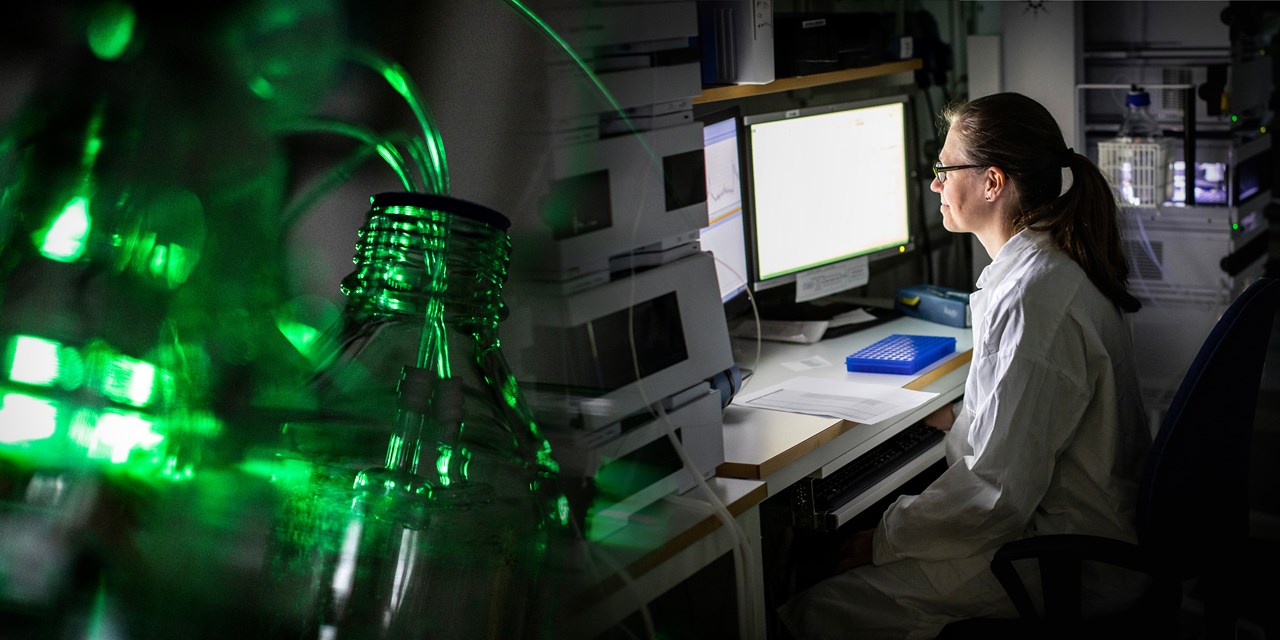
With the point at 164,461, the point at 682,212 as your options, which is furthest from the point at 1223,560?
the point at 164,461

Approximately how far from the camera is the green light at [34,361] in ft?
2.05

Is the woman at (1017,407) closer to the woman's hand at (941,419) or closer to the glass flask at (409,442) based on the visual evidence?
the woman's hand at (941,419)

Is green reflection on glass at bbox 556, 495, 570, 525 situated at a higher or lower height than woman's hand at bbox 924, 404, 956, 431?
higher

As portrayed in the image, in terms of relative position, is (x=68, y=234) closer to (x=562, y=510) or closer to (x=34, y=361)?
(x=34, y=361)

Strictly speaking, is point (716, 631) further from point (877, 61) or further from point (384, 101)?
point (877, 61)

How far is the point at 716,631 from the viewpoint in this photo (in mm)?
1311

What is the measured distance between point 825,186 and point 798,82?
25cm

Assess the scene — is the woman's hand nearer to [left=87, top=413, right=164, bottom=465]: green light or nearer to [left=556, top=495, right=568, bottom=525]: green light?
[left=556, top=495, right=568, bottom=525]: green light

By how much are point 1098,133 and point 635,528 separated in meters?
1.94

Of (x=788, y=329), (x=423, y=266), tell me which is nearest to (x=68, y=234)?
(x=423, y=266)

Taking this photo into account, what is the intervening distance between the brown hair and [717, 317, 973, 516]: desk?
0.32 m

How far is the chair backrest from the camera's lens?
130cm

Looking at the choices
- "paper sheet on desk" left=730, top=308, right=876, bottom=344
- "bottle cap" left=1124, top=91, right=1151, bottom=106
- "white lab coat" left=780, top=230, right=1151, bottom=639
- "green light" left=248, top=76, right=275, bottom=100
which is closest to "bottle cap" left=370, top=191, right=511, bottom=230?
"green light" left=248, top=76, right=275, bottom=100

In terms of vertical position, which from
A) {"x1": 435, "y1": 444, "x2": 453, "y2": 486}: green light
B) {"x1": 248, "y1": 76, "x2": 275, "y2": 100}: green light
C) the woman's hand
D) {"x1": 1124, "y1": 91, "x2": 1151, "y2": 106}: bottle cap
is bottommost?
the woman's hand
